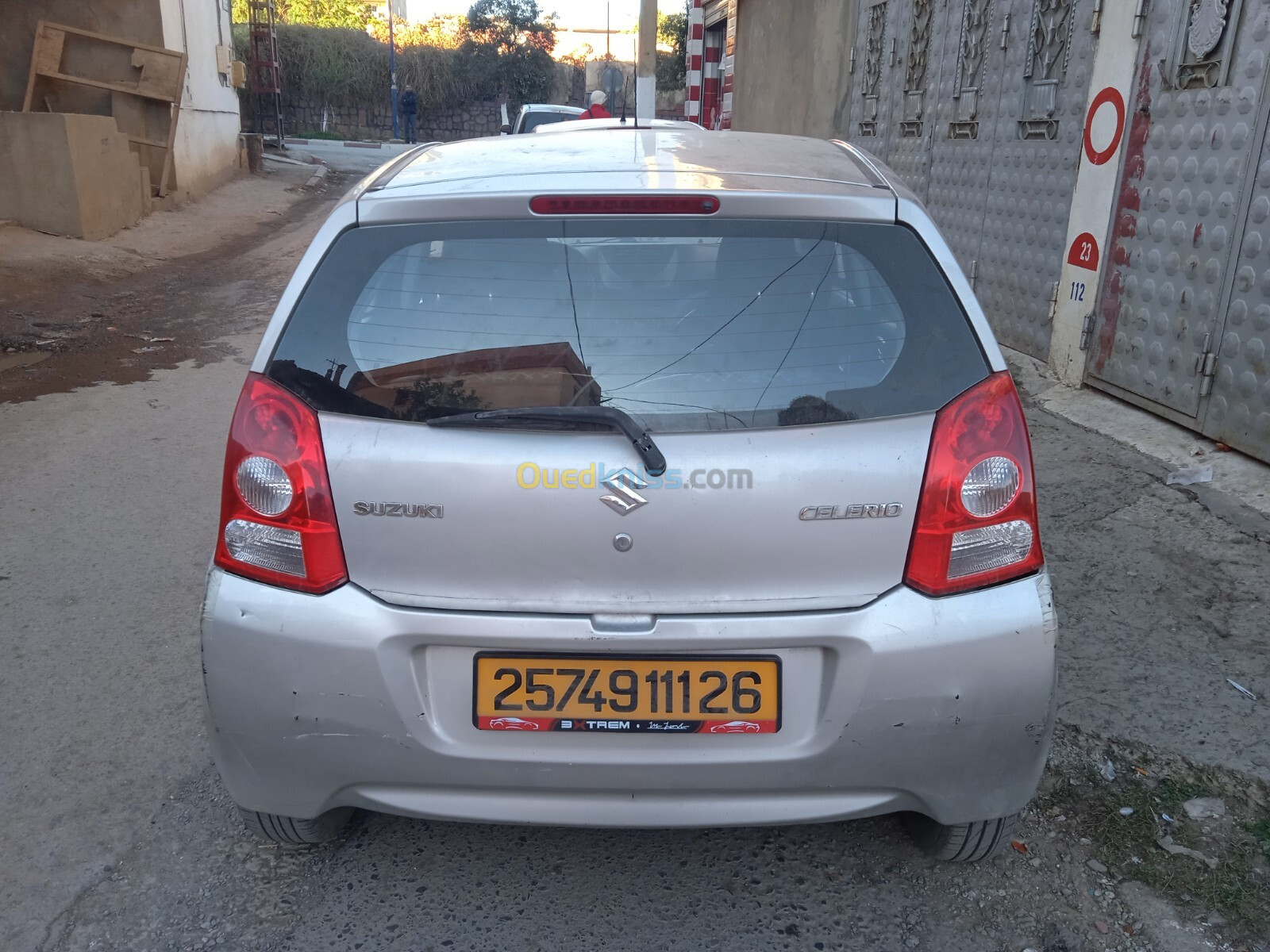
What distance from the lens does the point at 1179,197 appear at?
17.1 feet

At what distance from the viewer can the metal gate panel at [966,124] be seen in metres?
7.28

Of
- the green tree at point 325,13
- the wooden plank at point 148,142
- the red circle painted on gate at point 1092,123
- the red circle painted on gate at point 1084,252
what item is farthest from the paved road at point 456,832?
the green tree at point 325,13

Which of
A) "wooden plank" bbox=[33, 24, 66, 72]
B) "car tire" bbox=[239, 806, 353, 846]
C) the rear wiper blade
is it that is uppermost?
"wooden plank" bbox=[33, 24, 66, 72]

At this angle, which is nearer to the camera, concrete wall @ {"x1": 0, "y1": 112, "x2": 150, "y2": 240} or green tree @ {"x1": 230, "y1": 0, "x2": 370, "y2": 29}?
concrete wall @ {"x1": 0, "y1": 112, "x2": 150, "y2": 240}

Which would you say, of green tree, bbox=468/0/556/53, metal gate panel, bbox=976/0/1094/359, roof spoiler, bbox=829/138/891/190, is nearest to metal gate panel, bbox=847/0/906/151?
metal gate panel, bbox=976/0/1094/359

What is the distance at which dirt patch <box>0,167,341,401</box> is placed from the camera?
7.92 m

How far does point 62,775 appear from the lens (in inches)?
115

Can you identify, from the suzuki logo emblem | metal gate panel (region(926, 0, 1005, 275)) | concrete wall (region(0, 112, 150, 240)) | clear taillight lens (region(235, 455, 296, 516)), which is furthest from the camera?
concrete wall (region(0, 112, 150, 240))

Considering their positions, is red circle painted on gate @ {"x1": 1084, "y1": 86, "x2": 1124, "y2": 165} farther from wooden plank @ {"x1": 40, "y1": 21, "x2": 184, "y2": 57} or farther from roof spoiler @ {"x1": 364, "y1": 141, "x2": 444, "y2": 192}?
wooden plank @ {"x1": 40, "y1": 21, "x2": 184, "y2": 57}

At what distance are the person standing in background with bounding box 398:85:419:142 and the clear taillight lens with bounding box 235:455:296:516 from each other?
1466 inches

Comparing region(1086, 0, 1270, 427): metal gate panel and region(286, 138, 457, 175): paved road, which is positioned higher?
region(1086, 0, 1270, 427): metal gate panel

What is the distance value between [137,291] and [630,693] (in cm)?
1032

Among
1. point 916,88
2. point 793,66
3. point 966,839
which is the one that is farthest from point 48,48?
point 966,839

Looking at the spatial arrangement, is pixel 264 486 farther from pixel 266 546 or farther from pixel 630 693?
pixel 630 693
